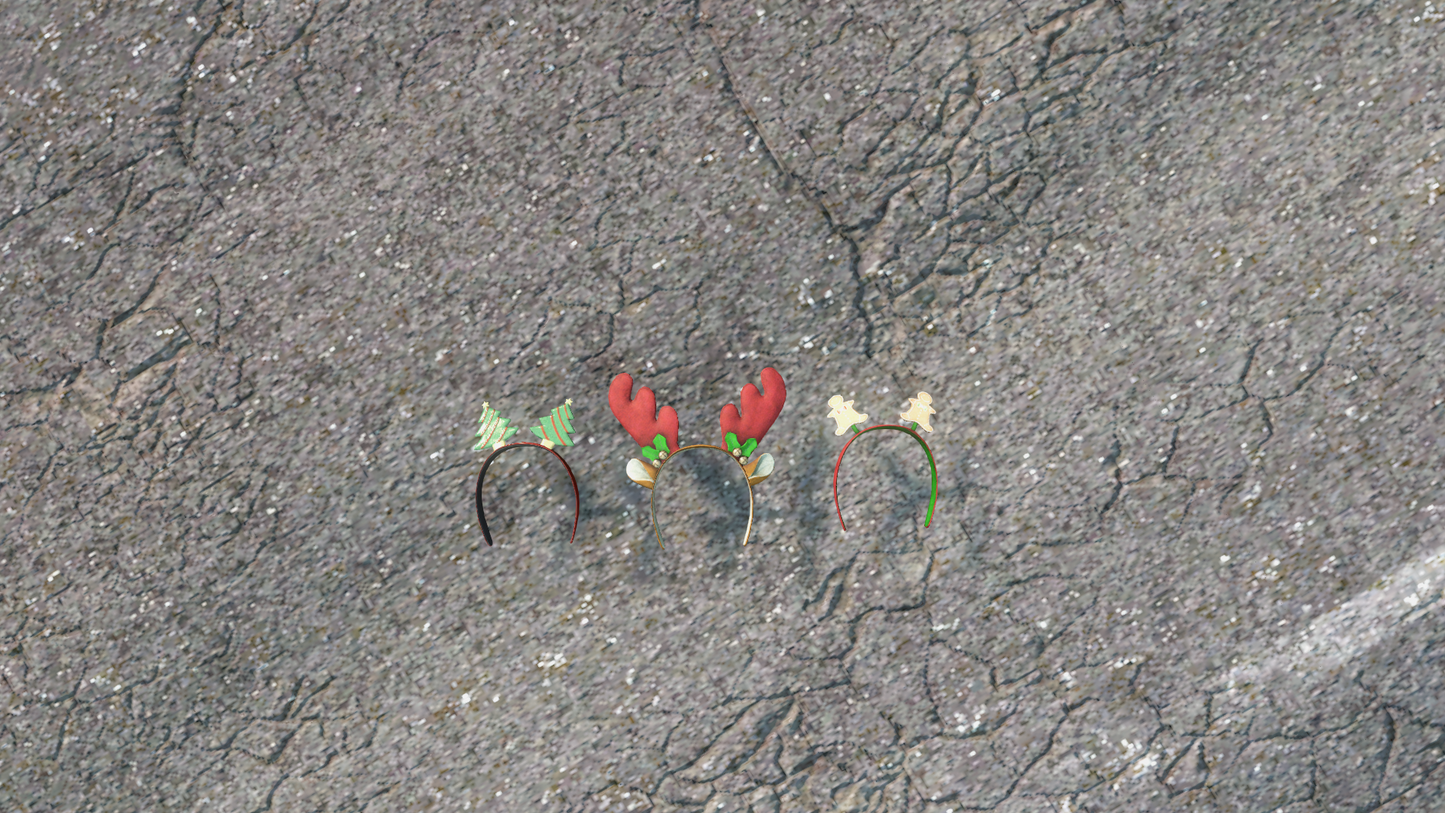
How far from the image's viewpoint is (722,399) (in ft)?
6.86

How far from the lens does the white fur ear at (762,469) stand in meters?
1.99

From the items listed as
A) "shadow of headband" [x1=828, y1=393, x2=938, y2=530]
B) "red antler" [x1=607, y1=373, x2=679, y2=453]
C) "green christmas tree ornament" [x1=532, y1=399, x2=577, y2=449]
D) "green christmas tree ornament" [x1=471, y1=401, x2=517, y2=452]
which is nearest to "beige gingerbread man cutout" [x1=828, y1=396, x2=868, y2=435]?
"shadow of headband" [x1=828, y1=393, x2=938, y2=530]

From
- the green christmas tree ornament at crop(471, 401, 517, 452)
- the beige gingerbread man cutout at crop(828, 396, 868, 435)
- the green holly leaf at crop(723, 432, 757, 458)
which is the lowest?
the beige gingerbread man cutout at crop(828, 396, 868, 435)

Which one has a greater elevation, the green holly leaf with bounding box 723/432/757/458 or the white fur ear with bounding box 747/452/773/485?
the green holly leaf with bounding box 723/432/757/458

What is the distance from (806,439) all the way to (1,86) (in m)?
2.69

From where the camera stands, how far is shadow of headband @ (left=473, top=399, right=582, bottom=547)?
80.3 inches

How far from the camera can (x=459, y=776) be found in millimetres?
2121

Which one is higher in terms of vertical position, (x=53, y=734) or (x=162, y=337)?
(x=162, y=337)

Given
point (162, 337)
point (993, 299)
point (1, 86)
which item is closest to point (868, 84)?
point (993, 299)

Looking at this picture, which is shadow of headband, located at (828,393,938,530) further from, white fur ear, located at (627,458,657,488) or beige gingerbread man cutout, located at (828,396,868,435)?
white fur ear, located at (627,458,657,488)

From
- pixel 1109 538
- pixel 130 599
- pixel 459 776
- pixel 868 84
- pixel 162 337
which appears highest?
pixel 162 337

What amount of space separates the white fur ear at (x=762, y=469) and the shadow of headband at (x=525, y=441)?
1.77 ft

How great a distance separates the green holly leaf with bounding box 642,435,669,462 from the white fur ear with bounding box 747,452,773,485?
10.3 inches

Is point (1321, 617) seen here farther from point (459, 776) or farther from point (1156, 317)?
point (459, 776)
